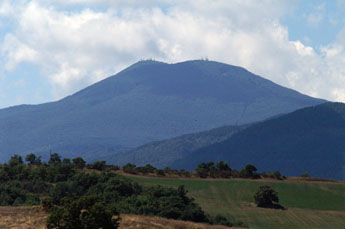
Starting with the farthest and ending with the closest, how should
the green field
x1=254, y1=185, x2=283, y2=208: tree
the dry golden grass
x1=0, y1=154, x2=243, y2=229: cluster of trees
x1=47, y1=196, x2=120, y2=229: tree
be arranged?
x1=254, y1=185, x2=283, y2=208: tree < the green field < the dry golden grass < x1=0, y1=154, x2=243, y2=229: cluster of trees < x1=47, y1=196, x2=120, y2=229: tree

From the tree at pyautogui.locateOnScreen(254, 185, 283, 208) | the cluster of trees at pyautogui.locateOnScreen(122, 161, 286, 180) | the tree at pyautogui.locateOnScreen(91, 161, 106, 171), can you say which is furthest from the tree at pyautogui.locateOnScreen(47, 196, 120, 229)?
the cluster of trees at pyautogui.locateOnScreen(122, 161, 286, 180)

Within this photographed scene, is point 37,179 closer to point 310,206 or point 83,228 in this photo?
point 310,206

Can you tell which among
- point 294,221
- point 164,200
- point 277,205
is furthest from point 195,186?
point 164,200

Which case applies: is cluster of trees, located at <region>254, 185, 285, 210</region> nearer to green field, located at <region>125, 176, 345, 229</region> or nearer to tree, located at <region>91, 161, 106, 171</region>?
green field, located at <region>125, 176, 345, 229</region>

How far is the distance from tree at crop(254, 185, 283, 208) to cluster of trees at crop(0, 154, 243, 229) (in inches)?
1065

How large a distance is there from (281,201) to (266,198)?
13.8ft

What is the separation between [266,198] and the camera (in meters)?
101

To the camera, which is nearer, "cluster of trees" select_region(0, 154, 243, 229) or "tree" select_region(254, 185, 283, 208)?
"cluster of trees" select_region(0, 154, 243, 229)

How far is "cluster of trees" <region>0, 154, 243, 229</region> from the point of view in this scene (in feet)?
112

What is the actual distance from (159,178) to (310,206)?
98.1 feet

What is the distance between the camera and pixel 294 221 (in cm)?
8400

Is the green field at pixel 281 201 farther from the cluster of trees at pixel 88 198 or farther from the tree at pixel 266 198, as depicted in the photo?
the cluster of trees at pixel 88 198

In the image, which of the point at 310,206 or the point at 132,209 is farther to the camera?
the point at 310,206

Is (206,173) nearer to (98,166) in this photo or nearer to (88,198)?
(98,166)
